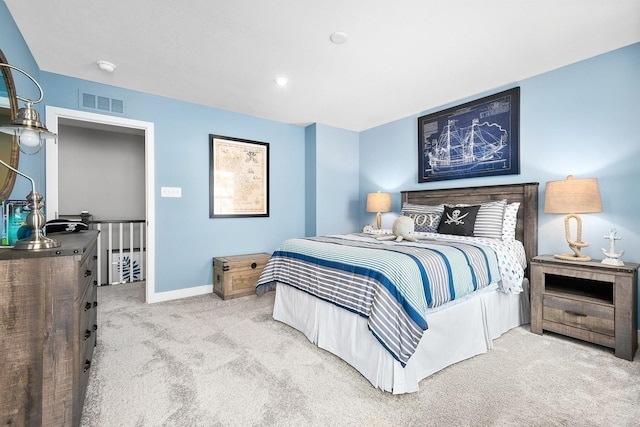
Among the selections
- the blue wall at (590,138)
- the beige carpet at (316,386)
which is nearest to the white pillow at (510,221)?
the blue wall at (590,138)

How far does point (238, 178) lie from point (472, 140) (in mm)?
3095

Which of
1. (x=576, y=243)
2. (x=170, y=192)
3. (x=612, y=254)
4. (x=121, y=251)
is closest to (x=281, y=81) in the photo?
(x=170, y=192)

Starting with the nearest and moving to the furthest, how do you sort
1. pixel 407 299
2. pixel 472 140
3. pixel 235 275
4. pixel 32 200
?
pixel 32 200 < pixel 407 299 < pixel 472 140 < pixel 235 275

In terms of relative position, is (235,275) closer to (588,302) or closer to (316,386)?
(316,386)

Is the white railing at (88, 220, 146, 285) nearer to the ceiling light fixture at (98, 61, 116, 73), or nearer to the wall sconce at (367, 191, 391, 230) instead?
the ceiling light fixture at (98, 61, 116, 73)

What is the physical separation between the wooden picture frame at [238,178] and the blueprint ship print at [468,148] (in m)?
2.41

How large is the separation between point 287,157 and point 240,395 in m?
3.44

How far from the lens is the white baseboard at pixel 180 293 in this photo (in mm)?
3402

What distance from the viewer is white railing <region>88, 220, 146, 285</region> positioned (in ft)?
14.5

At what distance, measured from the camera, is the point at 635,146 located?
7.75ft

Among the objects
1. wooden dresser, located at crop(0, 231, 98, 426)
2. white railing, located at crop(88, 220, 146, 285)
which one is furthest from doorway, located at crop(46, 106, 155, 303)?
wooden dresser, located at crop(0, 231, 98, 426)

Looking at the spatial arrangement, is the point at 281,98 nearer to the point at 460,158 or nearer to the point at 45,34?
the point at 45,34

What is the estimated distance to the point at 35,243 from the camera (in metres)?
1.27

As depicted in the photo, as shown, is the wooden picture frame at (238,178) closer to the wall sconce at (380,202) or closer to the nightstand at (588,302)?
the wall sconce at (380,202)
